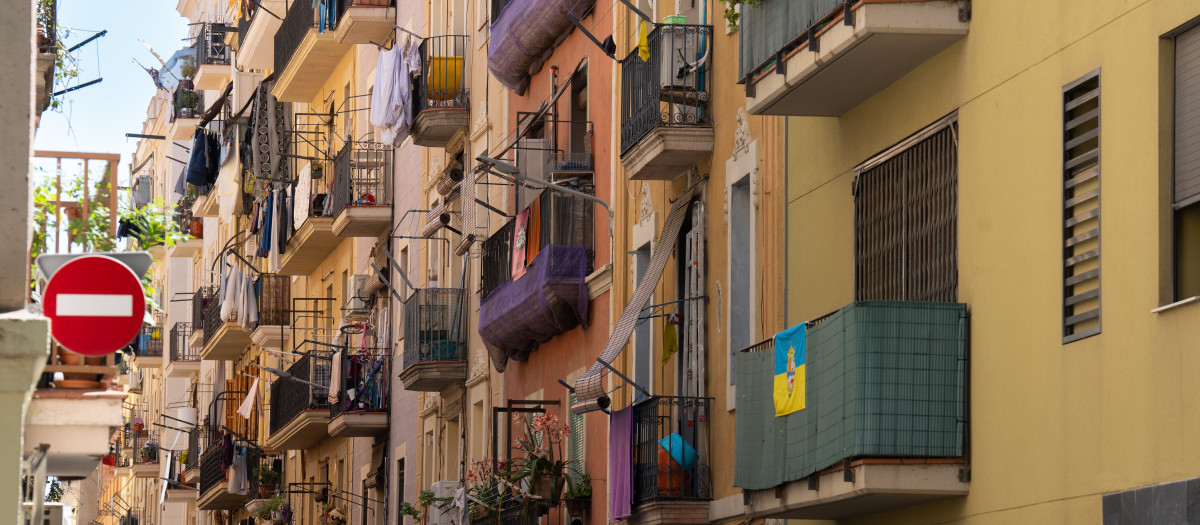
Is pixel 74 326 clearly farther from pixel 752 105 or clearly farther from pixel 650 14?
pixel 650 14

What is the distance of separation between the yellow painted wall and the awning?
14.8ft

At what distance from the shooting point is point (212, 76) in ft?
197

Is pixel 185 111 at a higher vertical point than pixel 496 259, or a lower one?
higher

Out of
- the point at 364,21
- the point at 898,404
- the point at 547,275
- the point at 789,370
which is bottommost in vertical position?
the point at 898,404

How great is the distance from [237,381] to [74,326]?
4491 cm

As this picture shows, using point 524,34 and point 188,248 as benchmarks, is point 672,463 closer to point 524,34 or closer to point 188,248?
point 524,34

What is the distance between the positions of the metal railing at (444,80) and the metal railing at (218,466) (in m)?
16.4

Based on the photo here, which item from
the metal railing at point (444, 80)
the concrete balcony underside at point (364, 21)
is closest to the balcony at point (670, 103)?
the metal railing at point (444, 80)

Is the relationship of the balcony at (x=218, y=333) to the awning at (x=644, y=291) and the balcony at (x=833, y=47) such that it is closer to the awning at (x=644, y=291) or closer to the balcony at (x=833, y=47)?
the awning at (x=644, y=291)

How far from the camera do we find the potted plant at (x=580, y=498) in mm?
23938

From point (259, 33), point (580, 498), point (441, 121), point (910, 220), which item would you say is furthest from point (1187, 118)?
point (259, 33)

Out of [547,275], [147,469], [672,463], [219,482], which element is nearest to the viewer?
[672,463]

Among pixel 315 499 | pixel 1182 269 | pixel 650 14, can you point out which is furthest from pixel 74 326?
pixel 315 499

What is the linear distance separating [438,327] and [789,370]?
15.4 m
